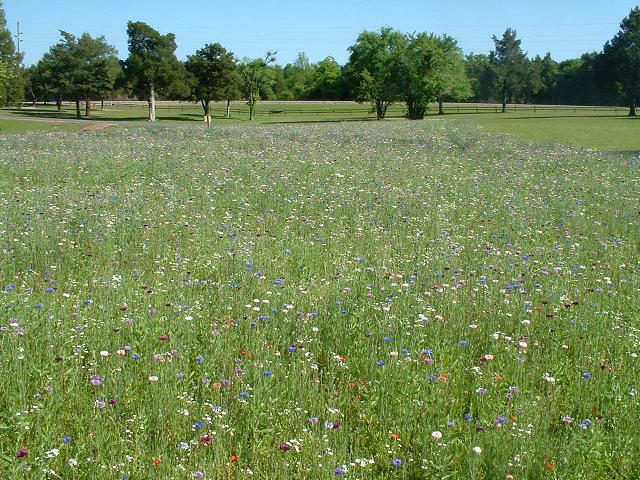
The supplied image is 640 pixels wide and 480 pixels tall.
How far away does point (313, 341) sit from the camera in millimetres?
5266

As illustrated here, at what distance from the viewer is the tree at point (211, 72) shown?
8212 cm

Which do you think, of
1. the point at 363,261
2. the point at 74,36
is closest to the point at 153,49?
the point at 74,36

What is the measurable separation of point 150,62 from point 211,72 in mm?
9883

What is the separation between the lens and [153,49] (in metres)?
76.0

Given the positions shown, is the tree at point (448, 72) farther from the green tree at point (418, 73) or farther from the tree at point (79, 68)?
the tree at point (79, 68)

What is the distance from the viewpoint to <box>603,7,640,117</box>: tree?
88.6 meters

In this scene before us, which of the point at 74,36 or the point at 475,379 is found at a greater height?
the point at 74,36

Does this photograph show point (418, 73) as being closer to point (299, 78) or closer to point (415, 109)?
point (415, 109)

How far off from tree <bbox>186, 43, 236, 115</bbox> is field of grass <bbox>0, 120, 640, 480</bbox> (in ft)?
241

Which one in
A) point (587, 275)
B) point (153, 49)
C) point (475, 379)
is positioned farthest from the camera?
point (153, 49)

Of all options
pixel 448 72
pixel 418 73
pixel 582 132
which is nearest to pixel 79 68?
pixel 418 73

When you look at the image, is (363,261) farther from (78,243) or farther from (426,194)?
(426,194)

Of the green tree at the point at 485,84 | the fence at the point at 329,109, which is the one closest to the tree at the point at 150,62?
the fence at the point at 329,109

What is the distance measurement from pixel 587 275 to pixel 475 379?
3471mm
